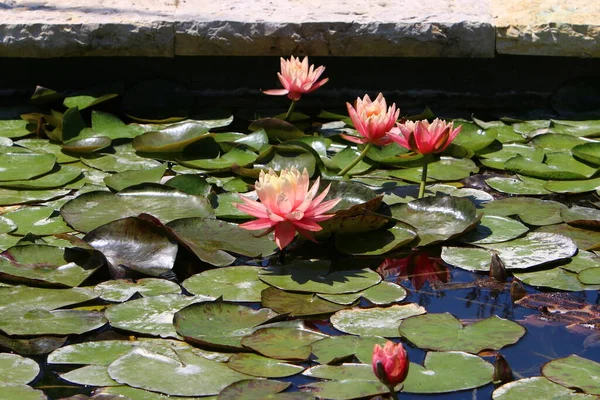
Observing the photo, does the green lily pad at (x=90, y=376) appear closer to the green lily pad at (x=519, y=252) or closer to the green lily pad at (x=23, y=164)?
the green lily pad at (x=519, y=252)

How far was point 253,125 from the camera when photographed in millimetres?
3074

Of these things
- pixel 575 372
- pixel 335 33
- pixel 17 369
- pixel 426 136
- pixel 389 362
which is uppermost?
pixel 335 33

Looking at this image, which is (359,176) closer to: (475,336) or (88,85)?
(475,336)

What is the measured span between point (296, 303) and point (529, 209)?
848mm

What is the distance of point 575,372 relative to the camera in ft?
5.72

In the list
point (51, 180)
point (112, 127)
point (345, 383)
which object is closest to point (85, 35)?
point (112, 127)

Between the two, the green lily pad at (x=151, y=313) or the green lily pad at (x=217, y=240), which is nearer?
the green lily pad at (x=151, y=313)

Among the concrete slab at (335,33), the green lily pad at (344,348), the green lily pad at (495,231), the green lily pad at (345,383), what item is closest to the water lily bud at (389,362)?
the green lily pad at (345,383)

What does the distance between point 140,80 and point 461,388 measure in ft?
6.95

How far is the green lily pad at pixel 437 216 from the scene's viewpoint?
2338mm

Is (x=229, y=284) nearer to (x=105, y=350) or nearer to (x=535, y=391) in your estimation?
(x=105, y=350)

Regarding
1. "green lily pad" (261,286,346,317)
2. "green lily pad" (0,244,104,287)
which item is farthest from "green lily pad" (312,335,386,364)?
"green lily pad" (0,244,104,287)

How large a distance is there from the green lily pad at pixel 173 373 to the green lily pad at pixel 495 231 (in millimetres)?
865

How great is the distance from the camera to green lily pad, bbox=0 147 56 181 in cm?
273
